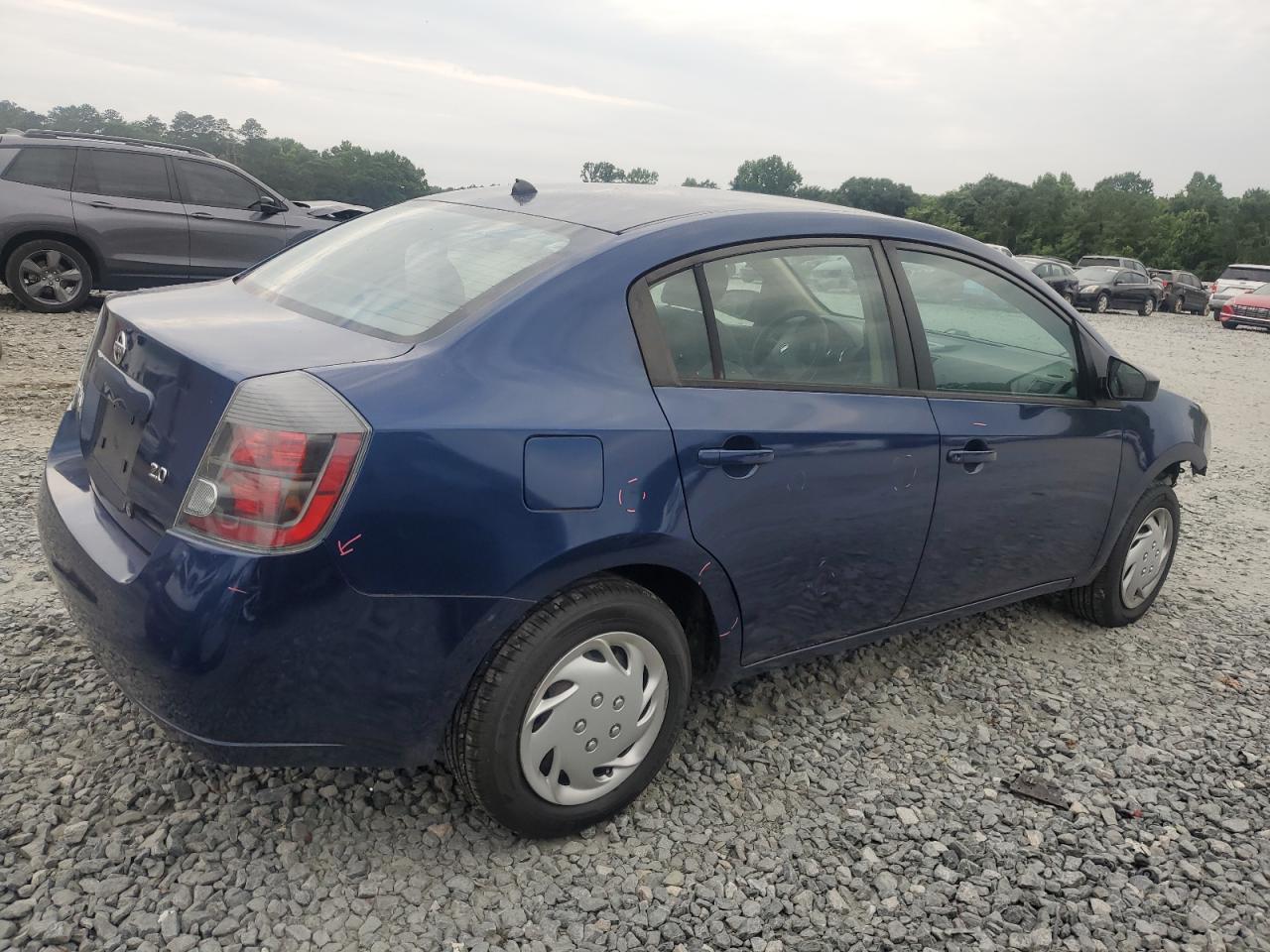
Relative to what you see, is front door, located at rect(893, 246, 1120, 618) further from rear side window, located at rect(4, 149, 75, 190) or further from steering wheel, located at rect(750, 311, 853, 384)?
rear side window, located at rect(4, 149, 75, 190)

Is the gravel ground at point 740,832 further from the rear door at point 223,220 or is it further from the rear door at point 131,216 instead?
the rear door at point 223,220

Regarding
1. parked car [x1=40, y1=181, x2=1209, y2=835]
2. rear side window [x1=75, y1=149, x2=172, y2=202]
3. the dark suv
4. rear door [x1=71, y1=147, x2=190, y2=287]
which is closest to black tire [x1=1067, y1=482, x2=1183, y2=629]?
parked car [x1=40, y1=181, x2=1209, y2=835]

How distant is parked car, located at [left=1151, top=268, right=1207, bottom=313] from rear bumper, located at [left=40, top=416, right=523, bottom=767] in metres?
33.7

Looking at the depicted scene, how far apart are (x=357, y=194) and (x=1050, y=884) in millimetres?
38163

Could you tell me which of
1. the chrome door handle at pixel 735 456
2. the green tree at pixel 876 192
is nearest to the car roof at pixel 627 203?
the chrome door handle at pixel 735 456

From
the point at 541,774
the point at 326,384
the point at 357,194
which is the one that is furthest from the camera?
the point at 357,194

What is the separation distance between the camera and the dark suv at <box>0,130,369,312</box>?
377 inches

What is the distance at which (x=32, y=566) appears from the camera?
384cm

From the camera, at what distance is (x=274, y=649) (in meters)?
2.04

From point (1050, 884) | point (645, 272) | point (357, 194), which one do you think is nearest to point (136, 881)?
point (645, 272)

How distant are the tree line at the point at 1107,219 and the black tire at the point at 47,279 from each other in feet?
129

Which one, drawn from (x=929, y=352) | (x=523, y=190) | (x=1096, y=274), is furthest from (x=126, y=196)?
(x=1096, y=274)

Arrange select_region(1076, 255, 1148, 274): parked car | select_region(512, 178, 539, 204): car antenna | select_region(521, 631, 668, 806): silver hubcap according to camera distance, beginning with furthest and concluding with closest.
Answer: select_region(1076, 255, 1148, 274): parked car < select_region(512, 178, 539, 204): car antenna < select_region(521, 631, 668, 806): silver hubcap

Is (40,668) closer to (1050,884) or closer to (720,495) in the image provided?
(720,495)
